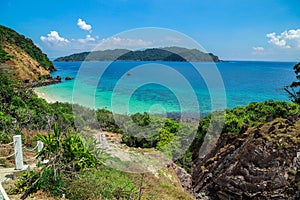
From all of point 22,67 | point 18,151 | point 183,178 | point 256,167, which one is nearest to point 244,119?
point 256,167

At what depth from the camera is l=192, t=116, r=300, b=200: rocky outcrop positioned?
25.9 ft

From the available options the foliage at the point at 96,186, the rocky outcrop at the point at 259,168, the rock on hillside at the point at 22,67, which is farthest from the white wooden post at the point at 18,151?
the rock on hillside at the point at 22,67

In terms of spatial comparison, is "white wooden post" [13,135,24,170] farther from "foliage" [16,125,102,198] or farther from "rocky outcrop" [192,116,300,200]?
"rocky outcrop" [192,116,300,200]

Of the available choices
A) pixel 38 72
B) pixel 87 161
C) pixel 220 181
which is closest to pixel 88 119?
pixel 220 181

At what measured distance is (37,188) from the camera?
446 cm

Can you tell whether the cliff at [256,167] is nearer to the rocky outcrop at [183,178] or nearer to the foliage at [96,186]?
the rocky outcrop at [183,178]

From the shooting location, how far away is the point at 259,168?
8234mm

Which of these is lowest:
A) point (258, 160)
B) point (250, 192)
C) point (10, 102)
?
point (250, 192)

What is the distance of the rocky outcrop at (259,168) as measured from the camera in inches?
Result: 311

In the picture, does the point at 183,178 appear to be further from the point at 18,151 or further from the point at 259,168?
the point at 18,151

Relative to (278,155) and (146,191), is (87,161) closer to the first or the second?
(146,191)

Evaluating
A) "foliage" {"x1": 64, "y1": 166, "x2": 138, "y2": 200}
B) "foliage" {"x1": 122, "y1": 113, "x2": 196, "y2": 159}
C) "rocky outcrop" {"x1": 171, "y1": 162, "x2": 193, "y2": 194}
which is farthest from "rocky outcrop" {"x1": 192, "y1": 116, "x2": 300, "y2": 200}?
"foliage" {"x1": 64, "y1": 166, "x2": 138, "y2": 200}

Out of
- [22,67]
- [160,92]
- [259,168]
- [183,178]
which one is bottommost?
[183,178]

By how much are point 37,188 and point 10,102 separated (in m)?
9.33
